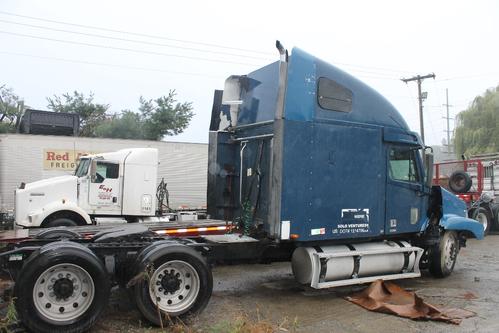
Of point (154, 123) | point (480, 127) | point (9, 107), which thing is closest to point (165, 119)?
point (154, 123)

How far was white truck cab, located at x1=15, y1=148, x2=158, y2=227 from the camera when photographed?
11086 mm

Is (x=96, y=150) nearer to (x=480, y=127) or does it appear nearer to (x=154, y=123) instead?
(x=154, y=123)

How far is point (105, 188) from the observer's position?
1198 centimetres

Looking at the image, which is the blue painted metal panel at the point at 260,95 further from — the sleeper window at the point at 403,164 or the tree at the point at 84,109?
the tree at the point at 84,109

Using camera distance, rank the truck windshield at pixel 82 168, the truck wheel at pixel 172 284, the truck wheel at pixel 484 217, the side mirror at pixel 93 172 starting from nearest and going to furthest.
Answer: the truck wheel at pixel 172 284
the side mirror at pixel 93 172
the truck windshield at pixel 82 168
the truck wheel at pixel 484 217

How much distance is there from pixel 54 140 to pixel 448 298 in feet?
42.9

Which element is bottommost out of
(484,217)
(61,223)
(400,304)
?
(400,304)

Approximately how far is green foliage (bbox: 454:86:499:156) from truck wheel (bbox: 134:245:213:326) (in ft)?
108

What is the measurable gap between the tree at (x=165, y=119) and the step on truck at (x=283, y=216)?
76.1 ft

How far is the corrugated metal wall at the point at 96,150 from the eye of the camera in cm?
1531

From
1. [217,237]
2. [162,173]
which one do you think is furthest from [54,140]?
[217,237]

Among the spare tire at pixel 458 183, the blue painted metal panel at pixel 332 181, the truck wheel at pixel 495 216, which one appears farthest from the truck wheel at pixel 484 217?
the blue painted metal panel at pixel 332 181

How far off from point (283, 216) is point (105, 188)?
6901 mm

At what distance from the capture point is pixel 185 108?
104 ft
